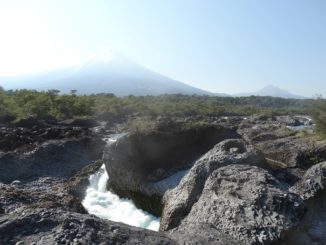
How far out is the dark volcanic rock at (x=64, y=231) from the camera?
7500 millimetres

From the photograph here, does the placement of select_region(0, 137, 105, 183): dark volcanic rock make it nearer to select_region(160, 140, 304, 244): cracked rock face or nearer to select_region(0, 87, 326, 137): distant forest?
select_region(160, 140, 304, 244): cracked rock face

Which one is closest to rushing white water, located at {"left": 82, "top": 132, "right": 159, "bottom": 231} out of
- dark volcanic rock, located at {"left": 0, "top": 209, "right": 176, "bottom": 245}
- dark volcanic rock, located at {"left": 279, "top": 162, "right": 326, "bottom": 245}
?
dark volcanic rock, located at {"left": 279, "top": 162, "right": 326, "bottom": 245}

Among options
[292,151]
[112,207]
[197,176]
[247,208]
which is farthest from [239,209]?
[292,151]

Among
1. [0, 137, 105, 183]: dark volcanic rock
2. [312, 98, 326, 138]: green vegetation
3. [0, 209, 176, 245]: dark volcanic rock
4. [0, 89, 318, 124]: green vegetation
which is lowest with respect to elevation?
[0, 89, 318, 124]: green vegetation

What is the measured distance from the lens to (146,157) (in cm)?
2266

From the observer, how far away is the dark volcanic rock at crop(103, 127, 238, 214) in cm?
2122

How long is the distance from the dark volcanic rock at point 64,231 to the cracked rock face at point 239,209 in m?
1.20

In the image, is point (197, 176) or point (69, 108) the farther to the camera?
point (69, 108)

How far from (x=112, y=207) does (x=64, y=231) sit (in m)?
13.5

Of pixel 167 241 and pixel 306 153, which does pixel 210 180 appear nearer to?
pixel 167 241

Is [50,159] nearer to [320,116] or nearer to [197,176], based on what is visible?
[197,176]

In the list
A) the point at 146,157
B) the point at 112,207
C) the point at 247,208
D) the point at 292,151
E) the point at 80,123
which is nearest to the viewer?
the point at 247,208

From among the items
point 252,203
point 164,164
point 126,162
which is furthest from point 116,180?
point 252,203

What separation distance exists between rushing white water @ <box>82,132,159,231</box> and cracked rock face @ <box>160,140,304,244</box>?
13.2 feet
